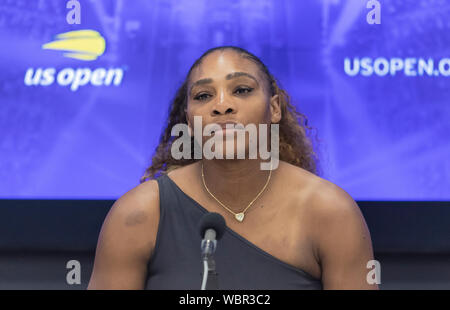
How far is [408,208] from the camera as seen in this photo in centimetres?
256

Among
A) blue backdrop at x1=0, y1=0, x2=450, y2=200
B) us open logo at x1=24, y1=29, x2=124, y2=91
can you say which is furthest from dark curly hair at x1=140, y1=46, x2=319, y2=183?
us open logo at x1=24, y1=29, x2=124, y2=91

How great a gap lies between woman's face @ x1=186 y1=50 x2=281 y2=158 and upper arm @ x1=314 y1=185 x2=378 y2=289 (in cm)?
24

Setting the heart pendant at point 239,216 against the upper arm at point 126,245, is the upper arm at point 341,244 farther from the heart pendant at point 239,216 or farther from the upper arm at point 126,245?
the upper arm at point 126,245

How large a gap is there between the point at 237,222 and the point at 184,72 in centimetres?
155

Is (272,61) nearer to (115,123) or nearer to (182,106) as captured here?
(115,123)

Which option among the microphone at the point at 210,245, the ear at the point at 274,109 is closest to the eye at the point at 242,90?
the ear at the point at 274,109

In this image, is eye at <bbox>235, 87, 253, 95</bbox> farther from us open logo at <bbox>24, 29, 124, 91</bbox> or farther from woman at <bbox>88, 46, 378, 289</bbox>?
us open logo at <bbox>24, 29, 124, 91</bbox>

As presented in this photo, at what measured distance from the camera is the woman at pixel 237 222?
3.75 feet

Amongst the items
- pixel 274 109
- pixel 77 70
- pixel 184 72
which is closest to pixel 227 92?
pixel 274 109

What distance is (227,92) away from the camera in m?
1.18

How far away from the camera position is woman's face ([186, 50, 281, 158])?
3.78ft
